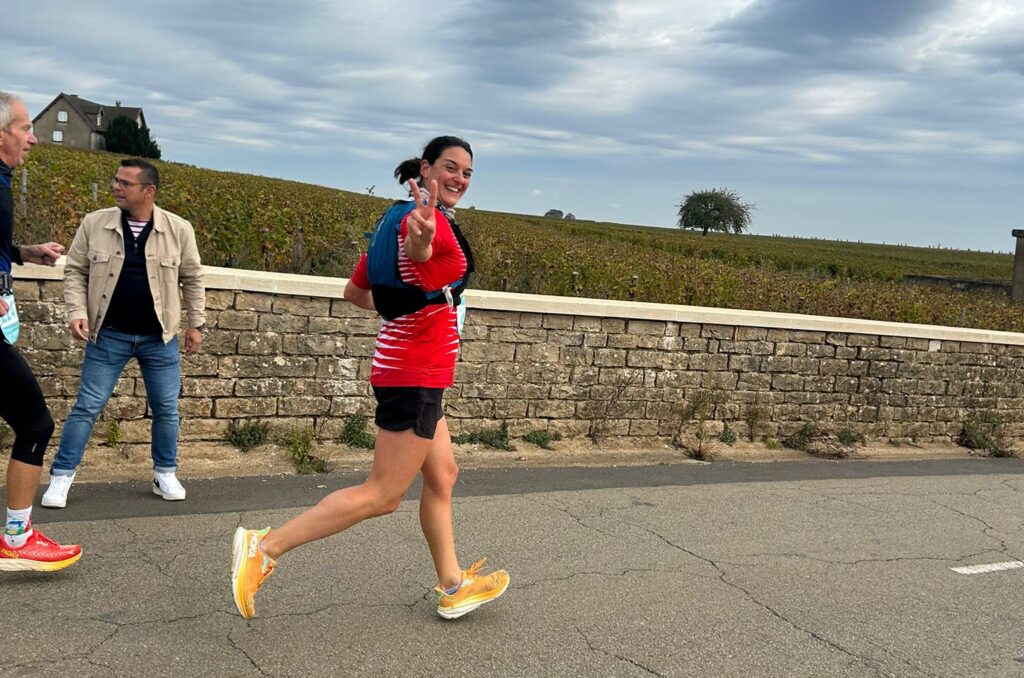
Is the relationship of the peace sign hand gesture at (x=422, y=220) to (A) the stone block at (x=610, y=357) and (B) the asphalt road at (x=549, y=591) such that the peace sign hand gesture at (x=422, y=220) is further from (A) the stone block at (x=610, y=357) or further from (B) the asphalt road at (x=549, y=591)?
(A) the stone block at (x=610, y=357)

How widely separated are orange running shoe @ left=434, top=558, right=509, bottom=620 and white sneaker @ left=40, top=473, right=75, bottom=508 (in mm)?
2374

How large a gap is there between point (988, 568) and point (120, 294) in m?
5.02

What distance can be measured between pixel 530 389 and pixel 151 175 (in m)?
3.75

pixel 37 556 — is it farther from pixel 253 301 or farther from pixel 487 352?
pixel 487 352

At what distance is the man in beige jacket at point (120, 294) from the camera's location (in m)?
5.05

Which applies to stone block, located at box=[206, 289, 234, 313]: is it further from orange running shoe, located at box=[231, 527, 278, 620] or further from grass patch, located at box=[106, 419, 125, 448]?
orange running shoe, located at box=[231, 527, 278, 620]

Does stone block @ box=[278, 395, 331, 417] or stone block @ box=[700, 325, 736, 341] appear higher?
stone block @ box=[700, 325, 736, 341]

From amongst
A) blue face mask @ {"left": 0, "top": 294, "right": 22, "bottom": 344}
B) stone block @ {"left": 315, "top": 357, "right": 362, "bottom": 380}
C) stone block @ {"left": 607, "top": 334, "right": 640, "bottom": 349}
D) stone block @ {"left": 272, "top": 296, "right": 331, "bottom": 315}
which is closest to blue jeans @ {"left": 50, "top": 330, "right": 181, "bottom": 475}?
blue face mask @ {"left": 0, "top": 294, "right": 22, "bottom": 344}

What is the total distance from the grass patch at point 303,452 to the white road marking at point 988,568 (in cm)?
399

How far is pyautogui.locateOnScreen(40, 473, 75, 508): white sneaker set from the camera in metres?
5.16

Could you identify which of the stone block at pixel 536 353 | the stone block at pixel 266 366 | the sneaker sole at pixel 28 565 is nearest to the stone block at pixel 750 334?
the stone block at pixel 536 353

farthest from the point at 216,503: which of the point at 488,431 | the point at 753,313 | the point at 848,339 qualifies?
the point at 848,339

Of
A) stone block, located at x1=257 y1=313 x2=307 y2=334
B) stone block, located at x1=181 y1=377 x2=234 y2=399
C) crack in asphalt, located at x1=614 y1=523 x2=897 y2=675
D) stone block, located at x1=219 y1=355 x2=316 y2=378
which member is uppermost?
stone block, located at x1=257 y1=313 x2=307 y2=334

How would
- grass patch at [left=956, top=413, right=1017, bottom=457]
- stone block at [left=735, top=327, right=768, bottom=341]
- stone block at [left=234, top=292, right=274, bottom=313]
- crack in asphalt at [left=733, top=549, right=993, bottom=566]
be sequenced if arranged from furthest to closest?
Result: grass patch at [left=956, top=413, right=1017, bottom=457] < stone block at [left=735, top=327, right=768, bottom=341] < stone block at [left=234, top=292, right=274, bottom=313] < crack in asphalt at [left=733, top=549, right=993, bottom=566]
